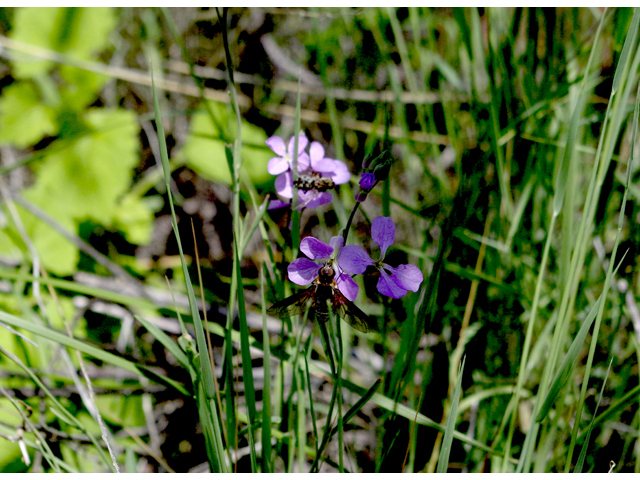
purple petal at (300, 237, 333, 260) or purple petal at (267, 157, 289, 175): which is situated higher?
purple petal at (267, 157, 289, 175)

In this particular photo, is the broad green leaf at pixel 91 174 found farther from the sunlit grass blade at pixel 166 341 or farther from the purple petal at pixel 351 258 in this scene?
the purple petal at pixel 351 258

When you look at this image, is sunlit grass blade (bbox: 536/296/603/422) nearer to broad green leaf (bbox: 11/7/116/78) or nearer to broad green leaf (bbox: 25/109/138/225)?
broad green leaf (bbox: 25/109/138/225)

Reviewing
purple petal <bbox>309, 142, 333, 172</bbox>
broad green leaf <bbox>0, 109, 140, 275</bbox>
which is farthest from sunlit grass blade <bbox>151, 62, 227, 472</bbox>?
broad green leaf <bbox>0, 109, 140, 275</bbox>

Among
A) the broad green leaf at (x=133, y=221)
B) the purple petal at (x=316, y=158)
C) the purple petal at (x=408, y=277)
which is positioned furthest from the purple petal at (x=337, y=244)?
the broad green leaf at (x=133, y=221)

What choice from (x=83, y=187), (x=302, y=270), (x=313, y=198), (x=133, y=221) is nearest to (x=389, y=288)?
(x=302, y=270)

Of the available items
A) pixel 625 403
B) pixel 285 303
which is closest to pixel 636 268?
pixel 625 403

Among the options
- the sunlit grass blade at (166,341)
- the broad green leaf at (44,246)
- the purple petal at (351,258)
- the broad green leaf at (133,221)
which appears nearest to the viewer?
the purple petal at (351,258)
